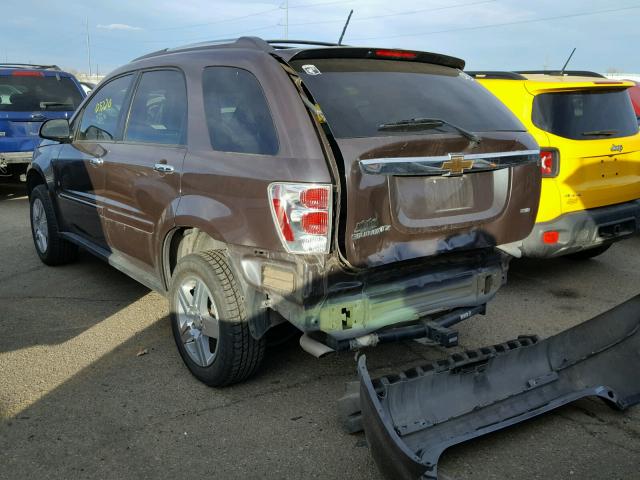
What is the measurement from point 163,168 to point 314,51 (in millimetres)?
1174

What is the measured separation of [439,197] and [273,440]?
148 centimetres

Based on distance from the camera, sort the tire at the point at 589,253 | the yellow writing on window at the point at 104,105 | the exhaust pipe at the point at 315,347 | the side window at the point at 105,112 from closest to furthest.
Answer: the exhaust pipe at the point at 315,347 → the side window at the point at 105,112 → the yellow writing on window at the point at 104,105 → the tire at the point at 589,253

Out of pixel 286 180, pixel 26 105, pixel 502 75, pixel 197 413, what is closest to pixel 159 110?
pixel 286 180

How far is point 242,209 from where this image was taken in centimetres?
315

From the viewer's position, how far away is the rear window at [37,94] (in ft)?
32.0

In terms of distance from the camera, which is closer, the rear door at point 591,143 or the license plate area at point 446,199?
the license plate area at point 446,199

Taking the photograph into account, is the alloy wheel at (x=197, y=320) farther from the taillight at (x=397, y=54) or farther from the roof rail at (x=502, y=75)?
the roof rail at (x=502, y=75)

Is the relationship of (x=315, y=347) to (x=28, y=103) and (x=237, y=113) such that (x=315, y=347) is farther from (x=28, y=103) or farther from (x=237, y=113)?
(x=28, y=103)

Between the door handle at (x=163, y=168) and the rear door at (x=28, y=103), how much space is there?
22.6 feet

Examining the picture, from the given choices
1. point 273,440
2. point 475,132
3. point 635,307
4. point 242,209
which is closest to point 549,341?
point 635,307

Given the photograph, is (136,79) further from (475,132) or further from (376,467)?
(376,467)

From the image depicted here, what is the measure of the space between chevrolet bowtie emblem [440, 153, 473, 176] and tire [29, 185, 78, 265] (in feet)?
13.0

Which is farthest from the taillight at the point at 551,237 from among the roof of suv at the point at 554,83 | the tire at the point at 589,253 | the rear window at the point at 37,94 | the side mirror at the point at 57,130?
the rear window at the point at 37,94

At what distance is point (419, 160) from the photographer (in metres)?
3.08
